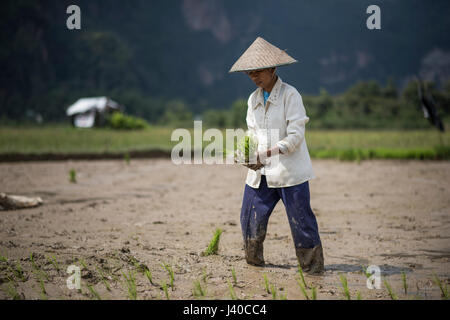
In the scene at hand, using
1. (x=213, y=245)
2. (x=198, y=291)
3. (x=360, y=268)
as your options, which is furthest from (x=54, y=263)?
Answer: (x=360, y=268)

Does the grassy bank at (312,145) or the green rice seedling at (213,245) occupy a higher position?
the grassy bank at (312,145)

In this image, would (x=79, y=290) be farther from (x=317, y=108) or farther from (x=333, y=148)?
(x=317, y=108)

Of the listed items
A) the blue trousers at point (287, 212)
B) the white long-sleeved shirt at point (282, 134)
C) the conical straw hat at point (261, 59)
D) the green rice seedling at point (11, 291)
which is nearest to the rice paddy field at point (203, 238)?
the green rice seedling at point (11, 291)

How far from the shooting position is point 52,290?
299 centimetres

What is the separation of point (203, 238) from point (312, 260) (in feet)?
5.35

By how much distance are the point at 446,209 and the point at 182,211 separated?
3719 millimetres

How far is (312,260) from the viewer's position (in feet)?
11.3

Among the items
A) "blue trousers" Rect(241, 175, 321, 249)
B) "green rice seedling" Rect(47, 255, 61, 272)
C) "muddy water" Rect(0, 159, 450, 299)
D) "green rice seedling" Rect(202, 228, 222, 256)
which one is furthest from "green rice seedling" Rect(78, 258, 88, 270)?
"blue trousers" Rect(241, 175, 321, 249)

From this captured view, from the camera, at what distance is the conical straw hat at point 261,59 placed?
324 cm

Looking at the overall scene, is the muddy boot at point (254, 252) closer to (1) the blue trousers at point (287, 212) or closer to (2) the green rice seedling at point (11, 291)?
(1) the blue trousers at point (287, 212)

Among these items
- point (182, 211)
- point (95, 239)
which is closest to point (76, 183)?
point (182, 211)

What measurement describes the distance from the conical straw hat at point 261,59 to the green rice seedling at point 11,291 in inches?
82.1

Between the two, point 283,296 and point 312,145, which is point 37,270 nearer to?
point 283,296

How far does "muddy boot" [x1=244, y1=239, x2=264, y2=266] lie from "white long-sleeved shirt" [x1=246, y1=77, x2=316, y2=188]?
1.57 feet
